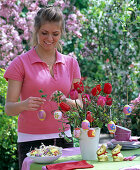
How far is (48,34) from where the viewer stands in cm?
235

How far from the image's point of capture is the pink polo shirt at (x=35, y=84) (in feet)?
Answer: 7.53

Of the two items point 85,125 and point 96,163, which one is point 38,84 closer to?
point 85,125

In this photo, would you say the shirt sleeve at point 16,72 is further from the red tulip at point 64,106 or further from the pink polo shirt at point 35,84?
the red tulip at point 64,106

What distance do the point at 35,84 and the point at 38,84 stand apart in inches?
0.8

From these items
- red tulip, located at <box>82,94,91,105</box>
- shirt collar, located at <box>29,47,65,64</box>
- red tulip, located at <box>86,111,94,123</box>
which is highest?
shirt collar, located at <box>29,47,65,64</box>

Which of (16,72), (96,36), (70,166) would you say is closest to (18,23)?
(96,36)

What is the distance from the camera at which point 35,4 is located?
545 cm

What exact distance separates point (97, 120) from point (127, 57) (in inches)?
150

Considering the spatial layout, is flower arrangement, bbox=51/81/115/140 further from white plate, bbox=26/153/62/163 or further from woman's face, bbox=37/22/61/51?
woman's face, bbox=37/22/61/51

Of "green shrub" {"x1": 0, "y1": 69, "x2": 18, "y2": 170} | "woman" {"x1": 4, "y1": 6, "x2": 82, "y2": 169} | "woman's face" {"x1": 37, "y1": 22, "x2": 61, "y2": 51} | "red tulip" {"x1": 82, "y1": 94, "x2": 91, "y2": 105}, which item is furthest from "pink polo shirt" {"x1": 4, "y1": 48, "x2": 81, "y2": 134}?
"green shrub" {"x1": 0, "y1": 69, "x2": 18, "y2": 170}

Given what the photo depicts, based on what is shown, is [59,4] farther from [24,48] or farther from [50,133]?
[50,133]

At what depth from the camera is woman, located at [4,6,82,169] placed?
7.47 feet

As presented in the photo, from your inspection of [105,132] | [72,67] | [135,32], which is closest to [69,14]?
[135,32]

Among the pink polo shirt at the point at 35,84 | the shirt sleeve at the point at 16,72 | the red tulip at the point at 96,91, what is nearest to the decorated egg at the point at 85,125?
the red tulip at the point at 96,91
